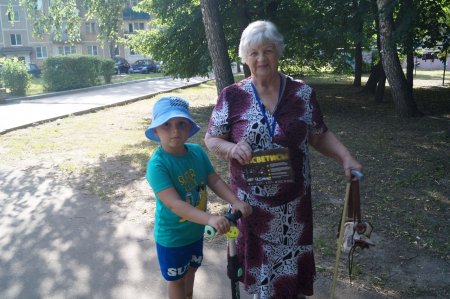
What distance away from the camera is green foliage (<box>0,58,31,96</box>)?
20203mm

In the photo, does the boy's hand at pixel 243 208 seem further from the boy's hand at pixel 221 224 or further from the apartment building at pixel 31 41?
the apartment building at pixel 31 41

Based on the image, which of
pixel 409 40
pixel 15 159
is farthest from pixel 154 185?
pixel 409 40

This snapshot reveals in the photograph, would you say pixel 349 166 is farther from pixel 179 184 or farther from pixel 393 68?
pixel 393 68

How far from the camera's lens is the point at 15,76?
67.6 ft

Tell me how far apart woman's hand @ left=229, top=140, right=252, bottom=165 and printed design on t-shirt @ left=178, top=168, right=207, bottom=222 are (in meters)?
0.33

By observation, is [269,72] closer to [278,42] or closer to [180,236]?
[278,42]

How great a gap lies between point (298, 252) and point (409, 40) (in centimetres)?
905

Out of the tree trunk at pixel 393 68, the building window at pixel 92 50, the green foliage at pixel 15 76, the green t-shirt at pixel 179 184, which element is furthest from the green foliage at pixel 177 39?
the building window at pixel 92 50

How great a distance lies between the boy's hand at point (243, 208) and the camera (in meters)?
2.34

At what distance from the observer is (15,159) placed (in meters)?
8.12

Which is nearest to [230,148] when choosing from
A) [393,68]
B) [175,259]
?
[175,259]

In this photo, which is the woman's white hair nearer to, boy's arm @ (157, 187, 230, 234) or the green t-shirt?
the green t-shirt

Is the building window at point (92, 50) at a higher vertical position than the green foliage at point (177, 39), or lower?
higher

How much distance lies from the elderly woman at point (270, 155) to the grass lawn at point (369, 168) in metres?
1.20
